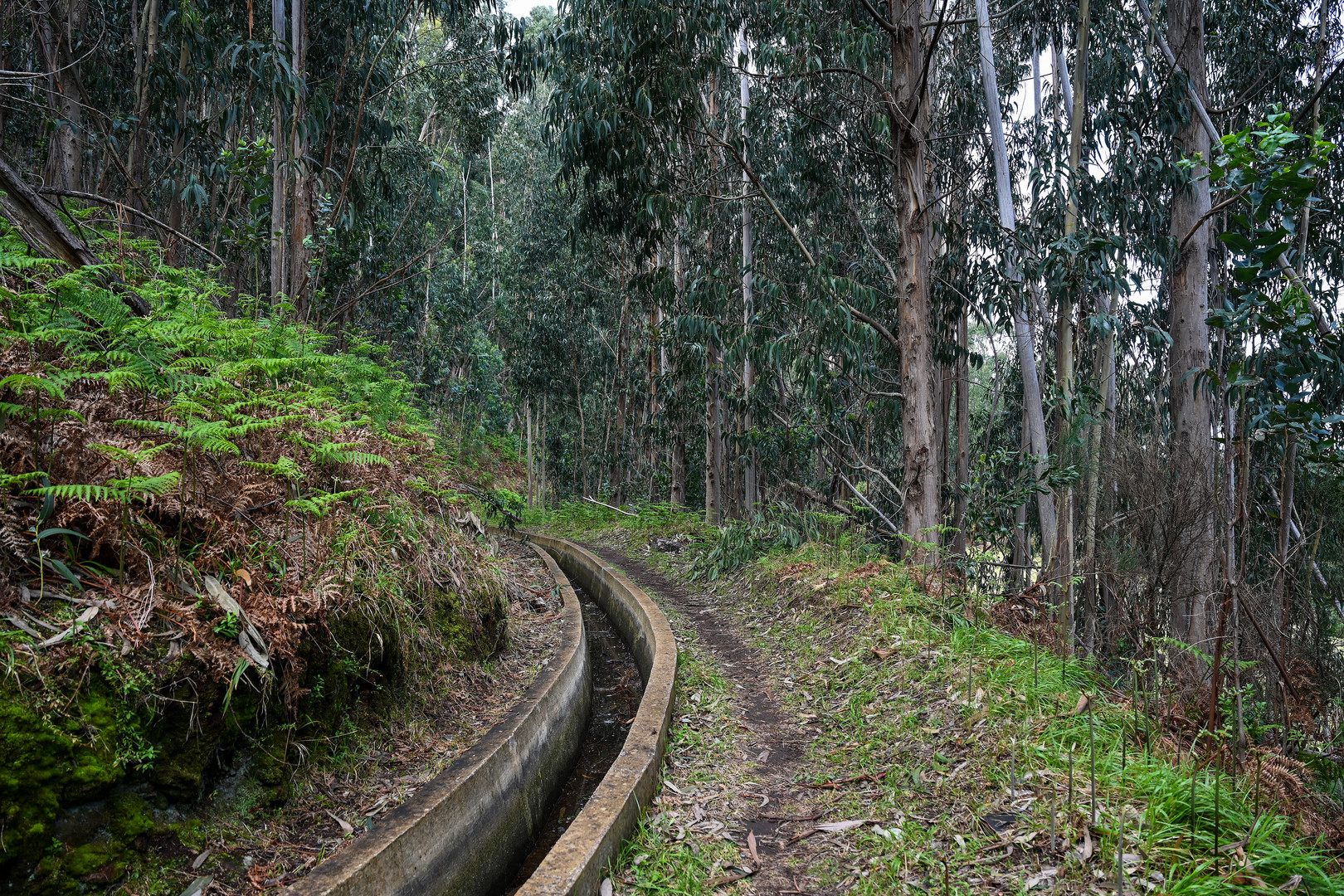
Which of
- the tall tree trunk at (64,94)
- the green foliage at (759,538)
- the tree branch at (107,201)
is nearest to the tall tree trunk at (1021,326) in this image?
the green foliage at (759,538)

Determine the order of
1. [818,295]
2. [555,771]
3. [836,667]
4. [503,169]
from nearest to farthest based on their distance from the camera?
[555,771] → [836,667] → [818,295] → [503,169]

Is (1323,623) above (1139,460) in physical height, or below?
below

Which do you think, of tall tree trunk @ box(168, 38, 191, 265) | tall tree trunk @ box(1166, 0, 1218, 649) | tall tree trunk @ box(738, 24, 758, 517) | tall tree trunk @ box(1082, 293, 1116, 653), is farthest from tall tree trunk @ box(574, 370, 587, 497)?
tall tree trunk @ box(1166, 0, 1218, 649)

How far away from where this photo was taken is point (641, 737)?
14.1ft

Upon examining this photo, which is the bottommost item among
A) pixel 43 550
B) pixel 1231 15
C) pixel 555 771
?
pixel 555 771

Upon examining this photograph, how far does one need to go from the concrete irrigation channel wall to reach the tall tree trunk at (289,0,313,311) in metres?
4.90

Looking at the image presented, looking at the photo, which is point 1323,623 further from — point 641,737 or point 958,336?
point 958,336

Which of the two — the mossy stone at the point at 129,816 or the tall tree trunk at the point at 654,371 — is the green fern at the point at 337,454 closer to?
the mossy stone at the point at 129,816

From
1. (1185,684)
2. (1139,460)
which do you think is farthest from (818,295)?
(1185,684)

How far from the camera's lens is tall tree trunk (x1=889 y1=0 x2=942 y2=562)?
771 cm

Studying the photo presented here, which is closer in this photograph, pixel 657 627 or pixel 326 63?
pixel 657 627

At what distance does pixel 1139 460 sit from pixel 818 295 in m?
3.81

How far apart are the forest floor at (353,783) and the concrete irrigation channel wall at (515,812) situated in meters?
0.14

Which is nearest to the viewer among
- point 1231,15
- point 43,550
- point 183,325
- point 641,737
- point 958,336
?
point 43,550
